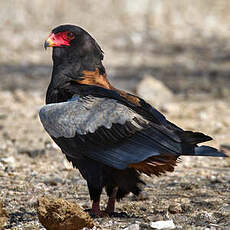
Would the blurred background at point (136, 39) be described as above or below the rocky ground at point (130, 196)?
above

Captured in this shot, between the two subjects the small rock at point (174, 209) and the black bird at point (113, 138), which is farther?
the small rock at point (174, 209)

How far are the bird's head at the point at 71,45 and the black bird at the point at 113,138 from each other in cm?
45

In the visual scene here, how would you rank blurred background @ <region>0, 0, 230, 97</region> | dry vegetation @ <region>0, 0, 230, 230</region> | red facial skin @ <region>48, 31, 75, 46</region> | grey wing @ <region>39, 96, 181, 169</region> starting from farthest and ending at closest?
blurred background @ <region>0, 0, 230, 97</region> → red facial skin @ <region>48, 31, 75, 46</region> → dry vegetation @ <region>0, 0, 230, 230</region> → grey wing @ <region>39, 96, 181, 169</region>

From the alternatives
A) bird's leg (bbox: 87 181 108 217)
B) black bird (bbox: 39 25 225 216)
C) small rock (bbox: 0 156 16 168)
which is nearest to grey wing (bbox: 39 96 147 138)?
black bird (bbox: 39 25 225 216)

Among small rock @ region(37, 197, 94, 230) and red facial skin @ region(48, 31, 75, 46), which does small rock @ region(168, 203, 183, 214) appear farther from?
red facial skin @ region(48, 31, 75, 46)

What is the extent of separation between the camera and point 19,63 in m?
15.0

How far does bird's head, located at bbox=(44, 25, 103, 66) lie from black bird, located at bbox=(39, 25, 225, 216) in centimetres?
45

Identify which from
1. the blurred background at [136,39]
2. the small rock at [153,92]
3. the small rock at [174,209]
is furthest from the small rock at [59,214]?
the blurred background at [136,39]

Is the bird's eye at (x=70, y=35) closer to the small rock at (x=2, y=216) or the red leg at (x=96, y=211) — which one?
the red leg at (x=96, y=211)

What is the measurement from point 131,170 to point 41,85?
26.7 feet

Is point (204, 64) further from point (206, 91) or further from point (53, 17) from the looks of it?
point (53, 17)

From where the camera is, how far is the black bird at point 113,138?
4.68 meters

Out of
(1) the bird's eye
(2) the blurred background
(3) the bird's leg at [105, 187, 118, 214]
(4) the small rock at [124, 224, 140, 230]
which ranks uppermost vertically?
(2) the blurred background

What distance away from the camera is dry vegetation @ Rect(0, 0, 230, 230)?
5391mm
